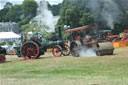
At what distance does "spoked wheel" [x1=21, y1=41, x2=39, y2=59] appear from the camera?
18453mm

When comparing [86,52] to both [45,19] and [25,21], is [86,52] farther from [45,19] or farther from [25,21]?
[25,21]

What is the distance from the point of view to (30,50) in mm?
18609

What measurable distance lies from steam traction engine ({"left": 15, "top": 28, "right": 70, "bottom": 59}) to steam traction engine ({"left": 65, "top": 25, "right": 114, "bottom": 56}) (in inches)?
69.8

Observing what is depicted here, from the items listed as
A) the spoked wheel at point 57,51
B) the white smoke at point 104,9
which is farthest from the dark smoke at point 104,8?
the spoked wheel at point 57,51

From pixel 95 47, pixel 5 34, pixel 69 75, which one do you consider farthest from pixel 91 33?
pixel 5 34

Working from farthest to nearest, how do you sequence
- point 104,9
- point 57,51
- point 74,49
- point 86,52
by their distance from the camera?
point 57,51
point 104,9
point 74,49
point 86,52

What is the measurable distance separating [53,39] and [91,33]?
10.5 feet

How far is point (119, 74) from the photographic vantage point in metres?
9.21

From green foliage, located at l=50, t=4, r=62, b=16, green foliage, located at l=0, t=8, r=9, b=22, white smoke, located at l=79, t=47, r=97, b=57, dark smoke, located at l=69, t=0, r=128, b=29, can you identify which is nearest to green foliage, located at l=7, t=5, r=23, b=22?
green foliage, located at l=0, t=8, r=9, b=22

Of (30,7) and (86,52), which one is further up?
(30,7)

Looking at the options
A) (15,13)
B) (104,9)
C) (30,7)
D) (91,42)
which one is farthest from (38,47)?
(15,13)

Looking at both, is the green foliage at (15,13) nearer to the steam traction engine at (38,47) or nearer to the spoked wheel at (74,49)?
the steam traction engine at (38,47)

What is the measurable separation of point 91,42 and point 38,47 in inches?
128

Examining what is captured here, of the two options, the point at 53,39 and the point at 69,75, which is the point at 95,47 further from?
the point at 69,75
